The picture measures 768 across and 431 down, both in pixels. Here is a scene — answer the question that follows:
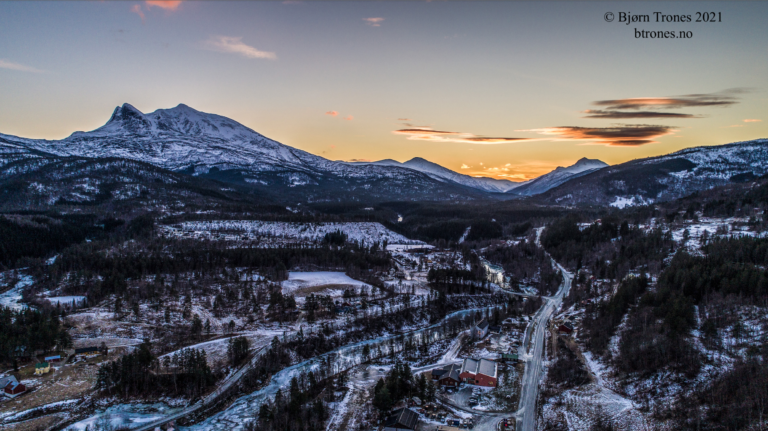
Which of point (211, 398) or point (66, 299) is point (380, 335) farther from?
point (66, 299)

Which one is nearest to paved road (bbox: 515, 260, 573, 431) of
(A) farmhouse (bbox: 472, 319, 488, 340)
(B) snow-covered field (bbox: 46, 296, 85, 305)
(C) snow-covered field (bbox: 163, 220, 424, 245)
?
(A) farmhouse (bbox: 472, 319, 488, 340)

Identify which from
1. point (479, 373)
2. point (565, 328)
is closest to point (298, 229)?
point (565, 328)

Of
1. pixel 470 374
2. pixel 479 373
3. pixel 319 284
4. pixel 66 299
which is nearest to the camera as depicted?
pixel 479 373

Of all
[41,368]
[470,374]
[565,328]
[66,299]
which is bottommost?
[470,374]

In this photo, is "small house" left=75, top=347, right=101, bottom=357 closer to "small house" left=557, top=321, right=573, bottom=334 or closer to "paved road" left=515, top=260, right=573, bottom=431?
"paved road" left=515, top=260, right=573, bottom=431

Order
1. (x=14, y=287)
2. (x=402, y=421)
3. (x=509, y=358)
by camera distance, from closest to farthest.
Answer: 1. (x=402, y=421)
2. (x=509, y=358)
3. (x=14, y=287)

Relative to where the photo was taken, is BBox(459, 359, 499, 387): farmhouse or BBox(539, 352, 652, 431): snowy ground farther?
BBox(459, 359, 499, 387): farmhouse
